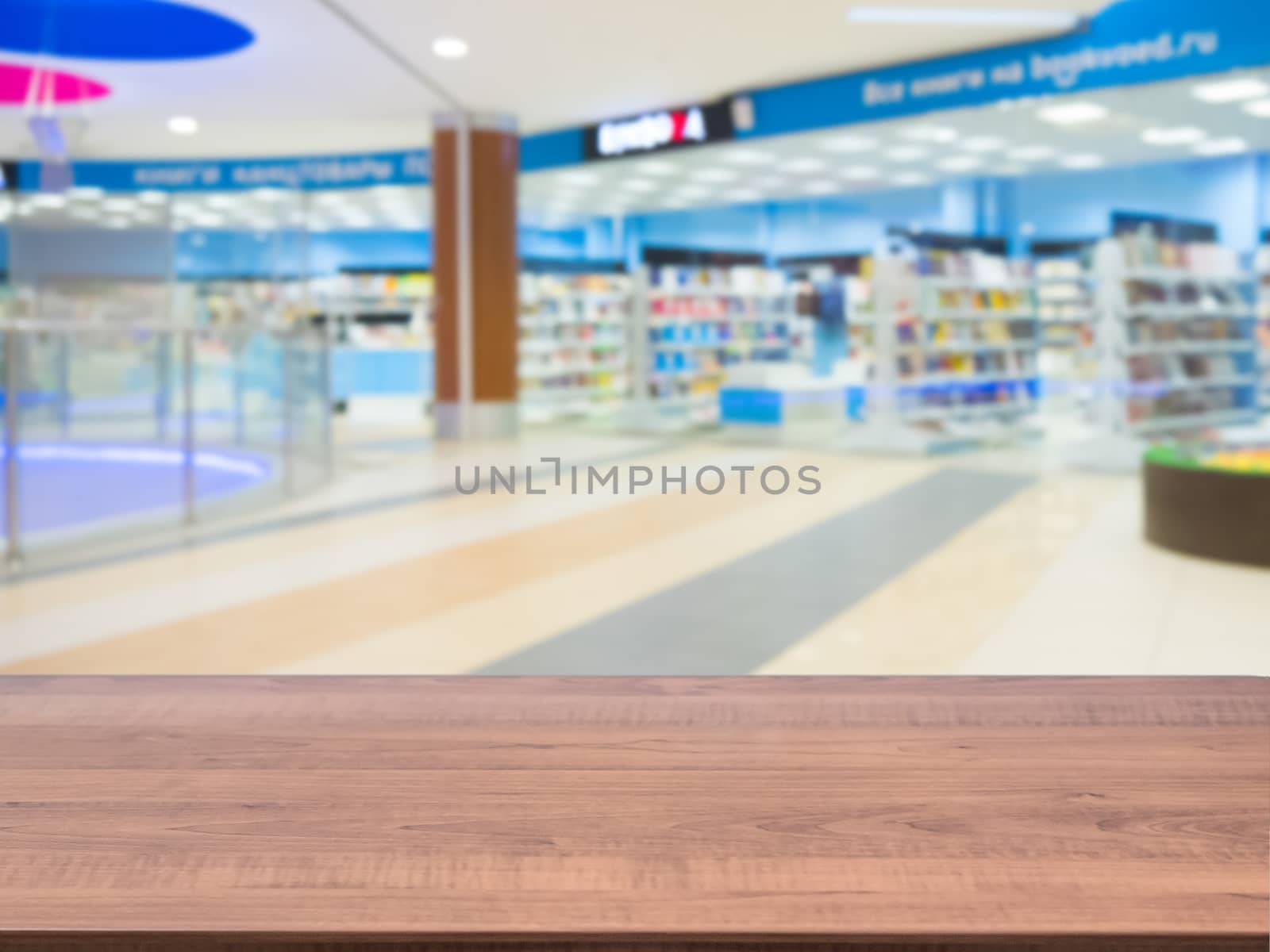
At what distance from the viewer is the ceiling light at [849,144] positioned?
988 centimetres

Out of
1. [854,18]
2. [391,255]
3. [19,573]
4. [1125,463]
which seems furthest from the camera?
[391,255]

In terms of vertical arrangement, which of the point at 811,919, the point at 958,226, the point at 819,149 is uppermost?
the point at 819,149

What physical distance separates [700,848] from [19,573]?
15.2 ft

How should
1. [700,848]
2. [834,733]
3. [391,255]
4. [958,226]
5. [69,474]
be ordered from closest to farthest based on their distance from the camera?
[700,848], [834,733], [69,474], [958,226], [391,255]

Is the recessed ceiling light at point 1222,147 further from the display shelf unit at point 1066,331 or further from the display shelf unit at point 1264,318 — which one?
the display shelf unit at point 1066,331

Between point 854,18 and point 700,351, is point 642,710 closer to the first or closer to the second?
point 854,18

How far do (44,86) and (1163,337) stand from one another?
9118 millimetres

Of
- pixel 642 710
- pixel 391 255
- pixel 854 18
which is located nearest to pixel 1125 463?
pixel 854 18

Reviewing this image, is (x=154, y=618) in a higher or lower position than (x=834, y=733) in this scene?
lower

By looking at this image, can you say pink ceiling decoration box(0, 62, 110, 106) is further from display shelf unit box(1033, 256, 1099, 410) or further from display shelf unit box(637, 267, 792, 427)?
display shelf unit box(1033, 256, 1099, 410)

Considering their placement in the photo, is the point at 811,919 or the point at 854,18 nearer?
the point at 811,919

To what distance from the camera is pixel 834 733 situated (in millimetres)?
1140

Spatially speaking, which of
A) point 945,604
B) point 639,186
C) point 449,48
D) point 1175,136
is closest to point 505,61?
point 449,48

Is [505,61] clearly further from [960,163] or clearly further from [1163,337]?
[1163,337]
